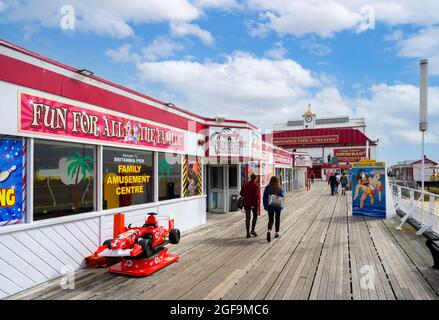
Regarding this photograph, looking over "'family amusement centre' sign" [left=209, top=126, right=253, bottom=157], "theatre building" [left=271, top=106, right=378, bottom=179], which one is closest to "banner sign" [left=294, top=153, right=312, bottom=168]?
"theatre building" [left=271, top=106, right=378, bottom=179]

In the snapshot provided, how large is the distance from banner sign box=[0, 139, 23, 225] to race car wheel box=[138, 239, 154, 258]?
176cm

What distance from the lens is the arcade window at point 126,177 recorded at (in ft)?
20.2

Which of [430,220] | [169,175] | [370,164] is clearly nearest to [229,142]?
[169,175]

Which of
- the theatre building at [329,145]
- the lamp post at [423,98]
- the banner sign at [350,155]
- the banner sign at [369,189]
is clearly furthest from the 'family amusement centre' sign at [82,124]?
the banner sign at [350,155]

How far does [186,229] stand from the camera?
880 centimetres

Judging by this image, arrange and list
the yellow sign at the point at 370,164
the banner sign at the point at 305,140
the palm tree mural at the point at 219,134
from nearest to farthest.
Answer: the palm tree mural at the point at 219,134 → the yellow sign at the point at 370,164 → the banner sign at the point at 305,140

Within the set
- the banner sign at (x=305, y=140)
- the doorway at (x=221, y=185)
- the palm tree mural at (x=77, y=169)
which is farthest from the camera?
the banner sign at (x=305, y=140)

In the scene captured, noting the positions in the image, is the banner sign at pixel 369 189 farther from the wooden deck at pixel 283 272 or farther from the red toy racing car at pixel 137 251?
the red toy racing car at pixel 137 251

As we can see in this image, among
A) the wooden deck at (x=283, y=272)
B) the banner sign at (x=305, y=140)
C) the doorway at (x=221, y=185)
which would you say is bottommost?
the wooden deck at (x=283, y=272)

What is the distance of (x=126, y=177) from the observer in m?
6.69

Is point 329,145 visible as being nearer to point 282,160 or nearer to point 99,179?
point 282,160

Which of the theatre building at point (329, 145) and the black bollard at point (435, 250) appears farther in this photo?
the theatre building at point (329, 145)

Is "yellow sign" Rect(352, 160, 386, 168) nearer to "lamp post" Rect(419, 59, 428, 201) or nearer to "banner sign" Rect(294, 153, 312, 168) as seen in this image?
"lamp post" Rect(419, 59, 428, 201)

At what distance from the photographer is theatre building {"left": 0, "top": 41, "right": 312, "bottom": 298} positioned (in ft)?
14.1
